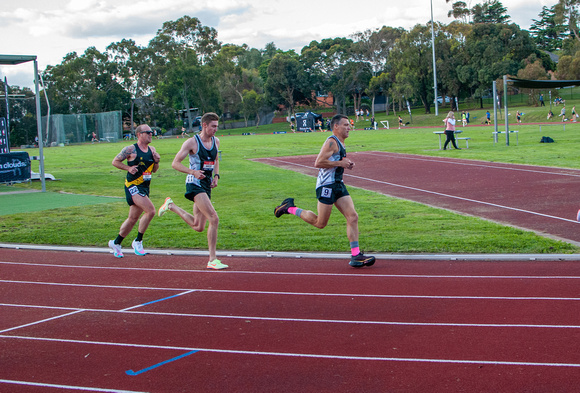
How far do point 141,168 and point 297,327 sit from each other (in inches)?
166

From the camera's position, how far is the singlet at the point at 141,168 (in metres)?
8.63

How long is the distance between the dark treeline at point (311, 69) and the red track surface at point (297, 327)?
67.6 meters

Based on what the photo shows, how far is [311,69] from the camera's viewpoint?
92.1 m

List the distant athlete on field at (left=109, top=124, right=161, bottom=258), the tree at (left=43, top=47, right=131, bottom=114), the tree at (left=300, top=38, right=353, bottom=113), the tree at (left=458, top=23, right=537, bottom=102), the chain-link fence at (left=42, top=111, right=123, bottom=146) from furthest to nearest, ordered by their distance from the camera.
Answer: the tree at (left=300, top=38, right=353, bottom=113) → the tree at (left=43, top=47, right=131, bottom=114) → the tree at (left=458, top=23, right=537, bottom=102) → the chain-link fence at (left=42, top=111, right=123, bottom=146) → the distant athlete on field at (left=109, top=124, right=161, bottom=258)

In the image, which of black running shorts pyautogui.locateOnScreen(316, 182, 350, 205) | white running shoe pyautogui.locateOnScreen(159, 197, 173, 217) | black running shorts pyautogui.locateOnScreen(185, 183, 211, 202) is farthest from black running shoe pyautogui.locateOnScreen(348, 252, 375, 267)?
white running shoe pyautogui.locateOnScreen(159, 197, 173, 217)

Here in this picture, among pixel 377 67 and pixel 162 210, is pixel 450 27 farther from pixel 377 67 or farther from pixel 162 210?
pixel 162 210

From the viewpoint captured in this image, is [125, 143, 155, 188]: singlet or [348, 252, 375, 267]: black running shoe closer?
[348, 252, 375, 267]: black running shoe

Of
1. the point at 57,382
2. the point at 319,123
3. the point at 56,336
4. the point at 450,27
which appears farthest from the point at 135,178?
the point at 450,27

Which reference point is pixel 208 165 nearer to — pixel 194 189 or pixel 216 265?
pixel 194 189

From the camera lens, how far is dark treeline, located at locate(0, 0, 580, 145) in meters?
72.4

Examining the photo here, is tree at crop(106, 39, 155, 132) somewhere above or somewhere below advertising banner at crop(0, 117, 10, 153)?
above

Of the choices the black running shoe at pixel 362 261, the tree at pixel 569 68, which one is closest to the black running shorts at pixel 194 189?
the black running shoe at pixel 362 261

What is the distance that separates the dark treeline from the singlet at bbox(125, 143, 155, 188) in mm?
66784

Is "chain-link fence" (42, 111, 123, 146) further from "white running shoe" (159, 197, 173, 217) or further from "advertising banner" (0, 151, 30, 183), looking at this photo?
"white running shoe" (159, 197, 173, 217)
